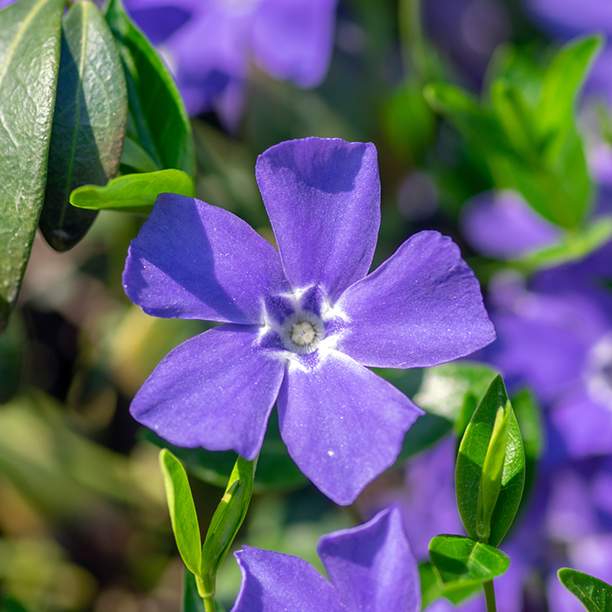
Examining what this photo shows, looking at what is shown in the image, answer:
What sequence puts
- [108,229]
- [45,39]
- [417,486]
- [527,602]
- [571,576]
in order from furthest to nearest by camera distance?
1. [108,229]
2. [527,602]
3. [417,486]
4. [45,39]
5. [571,576]

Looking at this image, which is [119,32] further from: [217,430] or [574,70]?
[574,70]

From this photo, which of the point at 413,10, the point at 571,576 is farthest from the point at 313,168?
the point at 413,10

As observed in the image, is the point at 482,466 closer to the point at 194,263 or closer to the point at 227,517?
the point at 227,517

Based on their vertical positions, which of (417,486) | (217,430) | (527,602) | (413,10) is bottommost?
(527,602)

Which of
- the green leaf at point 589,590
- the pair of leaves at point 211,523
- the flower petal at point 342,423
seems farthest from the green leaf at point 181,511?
the green leaf at point 589,590

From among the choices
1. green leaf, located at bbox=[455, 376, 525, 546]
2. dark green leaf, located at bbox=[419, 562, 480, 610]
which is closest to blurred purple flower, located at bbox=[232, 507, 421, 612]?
green leaf, located at bbox=[455, 376, 525, 546]

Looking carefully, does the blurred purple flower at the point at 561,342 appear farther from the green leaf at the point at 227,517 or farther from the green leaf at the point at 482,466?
the green leaf at the point at 227,517

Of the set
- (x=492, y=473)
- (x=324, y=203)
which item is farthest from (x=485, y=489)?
(x=324, y=203)
